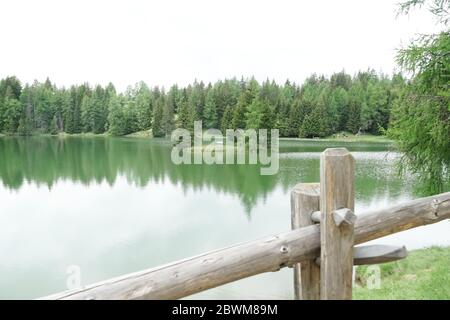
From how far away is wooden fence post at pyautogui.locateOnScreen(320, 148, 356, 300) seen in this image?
212cm

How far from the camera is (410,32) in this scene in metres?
8.07

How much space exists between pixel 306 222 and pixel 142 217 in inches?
525

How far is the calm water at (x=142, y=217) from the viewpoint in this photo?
32.2ft

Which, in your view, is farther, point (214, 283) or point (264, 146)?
point (264, 146)

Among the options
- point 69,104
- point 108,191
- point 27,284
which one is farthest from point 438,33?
point 69,104

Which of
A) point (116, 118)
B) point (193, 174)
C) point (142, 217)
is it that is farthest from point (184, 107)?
point (142, 217)

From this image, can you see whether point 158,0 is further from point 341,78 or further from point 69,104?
point 341,78

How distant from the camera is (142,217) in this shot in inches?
589

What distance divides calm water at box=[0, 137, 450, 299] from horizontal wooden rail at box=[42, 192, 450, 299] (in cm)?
553

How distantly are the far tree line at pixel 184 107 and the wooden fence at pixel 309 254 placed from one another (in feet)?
169

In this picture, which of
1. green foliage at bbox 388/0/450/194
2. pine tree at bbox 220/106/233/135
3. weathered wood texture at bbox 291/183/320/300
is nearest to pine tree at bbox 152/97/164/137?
pine tree at bbox 220/106/233/135

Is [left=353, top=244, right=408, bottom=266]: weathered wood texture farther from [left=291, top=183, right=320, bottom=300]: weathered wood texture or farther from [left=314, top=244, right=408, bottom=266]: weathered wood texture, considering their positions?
[left=291, top=183, right=320, bottom=300]: weathered wood texture

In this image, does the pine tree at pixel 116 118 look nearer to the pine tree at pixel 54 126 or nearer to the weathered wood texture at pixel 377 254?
the pine tree at pixel 54 126

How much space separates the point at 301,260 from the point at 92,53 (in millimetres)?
123556
